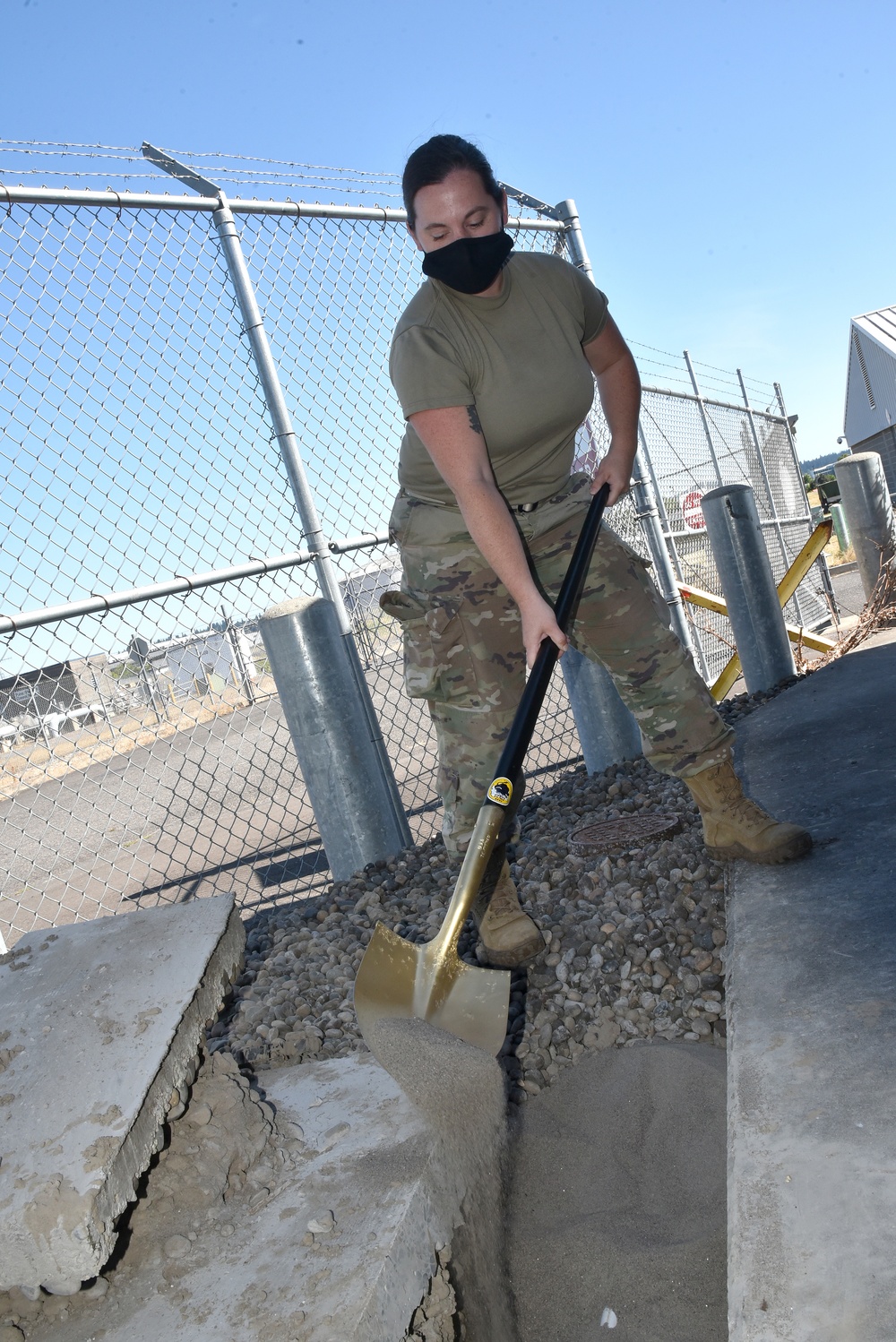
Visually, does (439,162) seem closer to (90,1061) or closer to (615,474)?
(615,474)

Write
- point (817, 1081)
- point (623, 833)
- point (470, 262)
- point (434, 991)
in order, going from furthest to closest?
point (623, 833)
point (470, 262)
point (434, 991)
point (817, 1081)

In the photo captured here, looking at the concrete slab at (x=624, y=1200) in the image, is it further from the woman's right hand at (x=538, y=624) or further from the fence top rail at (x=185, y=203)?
the fence top rail at (x=185, y=203)

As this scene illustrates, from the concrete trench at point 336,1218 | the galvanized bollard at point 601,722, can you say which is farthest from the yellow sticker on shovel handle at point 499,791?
the galvanized bollard at point 601,722

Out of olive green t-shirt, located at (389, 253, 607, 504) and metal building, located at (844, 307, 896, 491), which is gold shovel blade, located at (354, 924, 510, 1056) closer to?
olive green t-shirt, located at (389, 253, 607, 504)

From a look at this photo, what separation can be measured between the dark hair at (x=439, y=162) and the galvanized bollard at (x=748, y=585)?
3403 mm

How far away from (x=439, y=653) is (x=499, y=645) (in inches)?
6.8

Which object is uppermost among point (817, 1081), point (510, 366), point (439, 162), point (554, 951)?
point (439, 162)

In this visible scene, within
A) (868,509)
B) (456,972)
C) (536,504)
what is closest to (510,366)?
(536,504)

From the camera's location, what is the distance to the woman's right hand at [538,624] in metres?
2.36

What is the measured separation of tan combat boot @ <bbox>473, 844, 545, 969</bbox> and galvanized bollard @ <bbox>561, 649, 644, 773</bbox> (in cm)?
204

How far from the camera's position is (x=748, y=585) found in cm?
559

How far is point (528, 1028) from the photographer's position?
99.1 inches

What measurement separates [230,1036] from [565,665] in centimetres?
250

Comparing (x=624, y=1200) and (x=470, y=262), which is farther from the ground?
(x=470, y=262)
